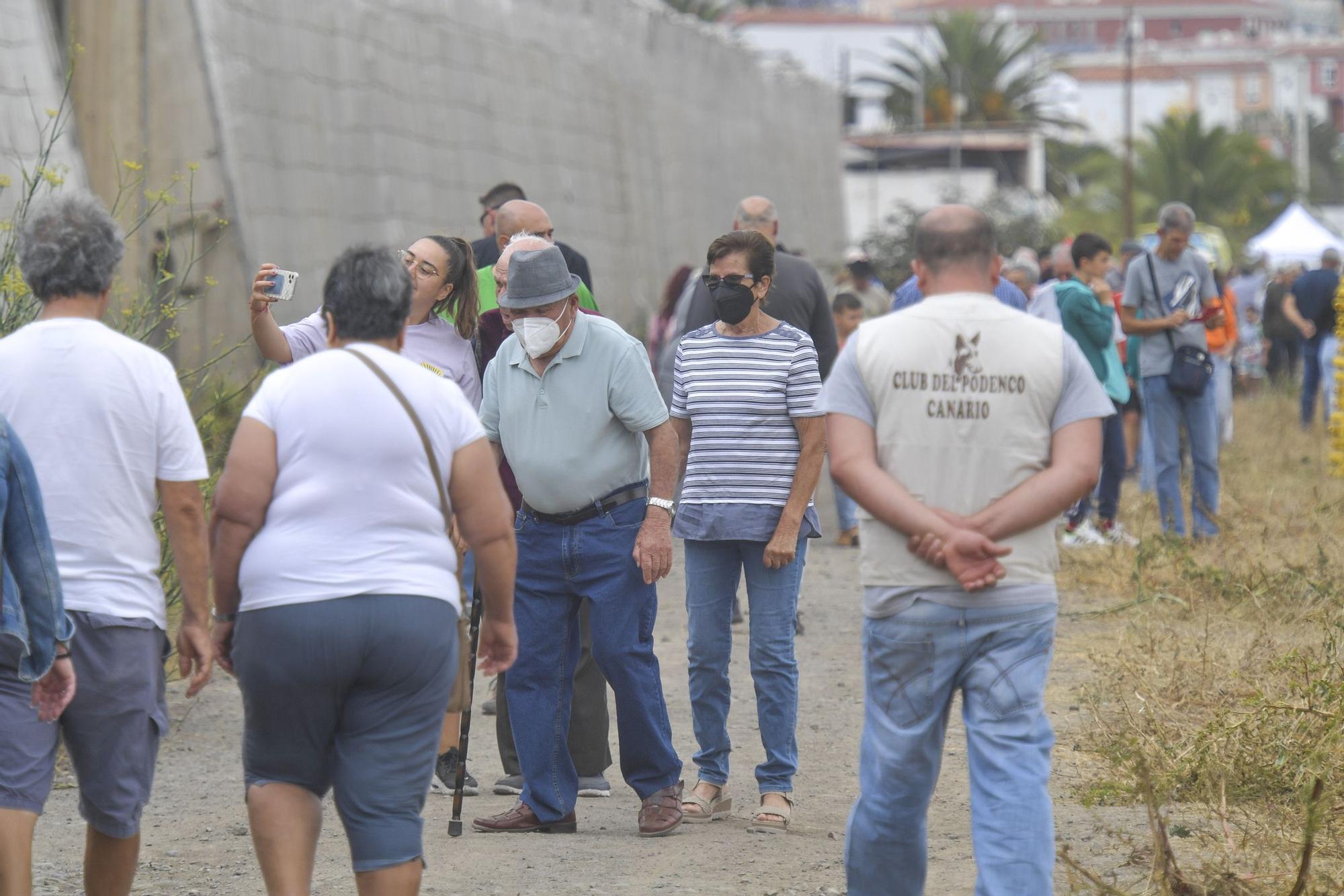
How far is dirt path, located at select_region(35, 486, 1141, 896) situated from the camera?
543 cm

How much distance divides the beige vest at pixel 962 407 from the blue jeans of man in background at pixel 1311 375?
Result: 17441 millimetres

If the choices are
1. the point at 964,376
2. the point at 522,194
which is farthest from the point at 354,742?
the point at 522,194

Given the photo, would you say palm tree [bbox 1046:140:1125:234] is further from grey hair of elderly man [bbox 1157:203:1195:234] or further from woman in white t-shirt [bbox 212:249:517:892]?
woman in white t-shirt [bbox 212:249:517:892]

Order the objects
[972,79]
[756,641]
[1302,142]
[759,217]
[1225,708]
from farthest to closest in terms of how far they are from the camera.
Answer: [1302,142] → [972,79] → [759,217] → [1225,708] → [756,641]

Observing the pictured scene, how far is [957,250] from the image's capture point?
4.27 metres

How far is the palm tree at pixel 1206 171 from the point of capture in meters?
54.0

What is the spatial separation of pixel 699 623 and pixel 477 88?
55.2 ft

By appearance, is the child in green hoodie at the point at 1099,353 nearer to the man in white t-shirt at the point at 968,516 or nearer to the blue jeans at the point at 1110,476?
the blue jeans at the point at 1110,476

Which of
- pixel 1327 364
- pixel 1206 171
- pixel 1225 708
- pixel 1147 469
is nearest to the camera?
pixel 1225 708

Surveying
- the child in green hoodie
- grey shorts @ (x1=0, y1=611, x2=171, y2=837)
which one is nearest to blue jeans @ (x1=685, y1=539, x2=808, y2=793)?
grey shorts @ (x1=0, y1=611, x2=171, y2=837)

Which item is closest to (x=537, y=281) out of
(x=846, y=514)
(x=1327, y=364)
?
(x=846, y=514)

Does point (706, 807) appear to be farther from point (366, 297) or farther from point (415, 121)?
point (415, 121)

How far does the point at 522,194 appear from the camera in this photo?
27.5 feet

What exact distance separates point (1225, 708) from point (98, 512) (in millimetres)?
3868
